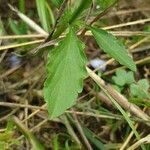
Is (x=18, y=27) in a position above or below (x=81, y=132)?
above

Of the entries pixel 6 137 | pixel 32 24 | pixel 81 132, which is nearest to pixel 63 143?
pixel 81 132

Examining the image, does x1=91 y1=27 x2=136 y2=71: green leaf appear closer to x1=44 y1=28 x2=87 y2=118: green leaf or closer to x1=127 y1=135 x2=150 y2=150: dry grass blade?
x1=44 y1=28 x2=87 y2=118: green leaf

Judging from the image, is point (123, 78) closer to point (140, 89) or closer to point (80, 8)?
point (140, 89)

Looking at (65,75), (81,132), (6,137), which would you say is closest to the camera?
(65,75)

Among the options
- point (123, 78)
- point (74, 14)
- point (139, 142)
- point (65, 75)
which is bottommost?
point (139, 142)

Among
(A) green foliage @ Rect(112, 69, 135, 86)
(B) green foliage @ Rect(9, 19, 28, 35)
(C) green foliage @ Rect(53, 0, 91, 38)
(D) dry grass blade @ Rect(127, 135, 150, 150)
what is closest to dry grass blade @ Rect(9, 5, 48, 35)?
(B) green foliage @ Rect(9, 19, 28, 35)

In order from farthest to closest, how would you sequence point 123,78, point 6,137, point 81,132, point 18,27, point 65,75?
1. point 18,27
2. point 123,78
3. point 81,132
4. point 6,137
5. point 65,75

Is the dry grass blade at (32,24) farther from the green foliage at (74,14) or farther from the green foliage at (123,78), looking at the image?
the green foliage at (74,14)

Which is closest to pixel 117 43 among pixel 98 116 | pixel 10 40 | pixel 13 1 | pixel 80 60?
pixel 80 60

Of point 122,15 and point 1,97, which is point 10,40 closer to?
point 1,97
